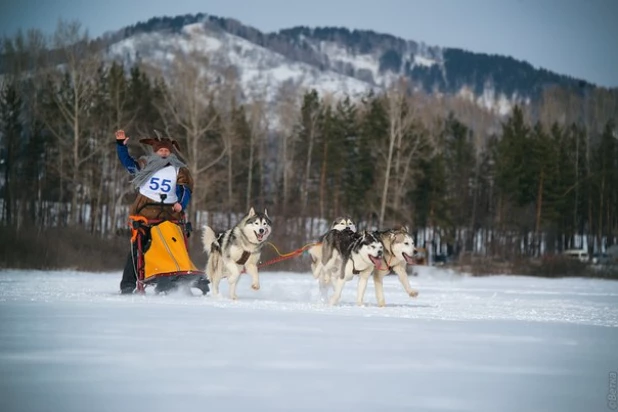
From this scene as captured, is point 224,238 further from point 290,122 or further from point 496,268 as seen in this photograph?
point 290,122

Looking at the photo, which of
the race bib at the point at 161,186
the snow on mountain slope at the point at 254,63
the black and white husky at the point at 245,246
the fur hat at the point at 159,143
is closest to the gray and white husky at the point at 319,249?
the black and white husky at the point at 245,246

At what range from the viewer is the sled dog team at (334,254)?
32.6 feet

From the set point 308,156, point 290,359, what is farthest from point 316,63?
point 290,359

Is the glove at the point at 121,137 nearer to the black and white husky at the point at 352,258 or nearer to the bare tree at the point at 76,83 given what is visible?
the black and white husky at the point at 352,258

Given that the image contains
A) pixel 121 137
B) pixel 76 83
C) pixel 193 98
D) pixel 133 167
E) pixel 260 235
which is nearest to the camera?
pixel 260 235

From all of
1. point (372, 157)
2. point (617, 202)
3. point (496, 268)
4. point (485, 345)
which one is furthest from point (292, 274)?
point (617, 202)

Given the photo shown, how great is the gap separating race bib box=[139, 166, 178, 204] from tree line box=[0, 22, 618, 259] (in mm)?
21494

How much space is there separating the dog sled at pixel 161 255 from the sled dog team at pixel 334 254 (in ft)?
1.51

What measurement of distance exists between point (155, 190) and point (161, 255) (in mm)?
887

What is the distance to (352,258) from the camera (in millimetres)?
9969

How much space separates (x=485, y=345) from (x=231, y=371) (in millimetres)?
2335

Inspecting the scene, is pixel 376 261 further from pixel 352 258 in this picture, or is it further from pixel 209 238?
pixel 209 238

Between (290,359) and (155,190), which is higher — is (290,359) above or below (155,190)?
below

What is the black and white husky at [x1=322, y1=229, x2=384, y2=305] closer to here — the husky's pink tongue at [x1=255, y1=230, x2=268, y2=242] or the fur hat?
the husky's pink tongue at [x1=255, y1=230, x2=268, y2=242]
